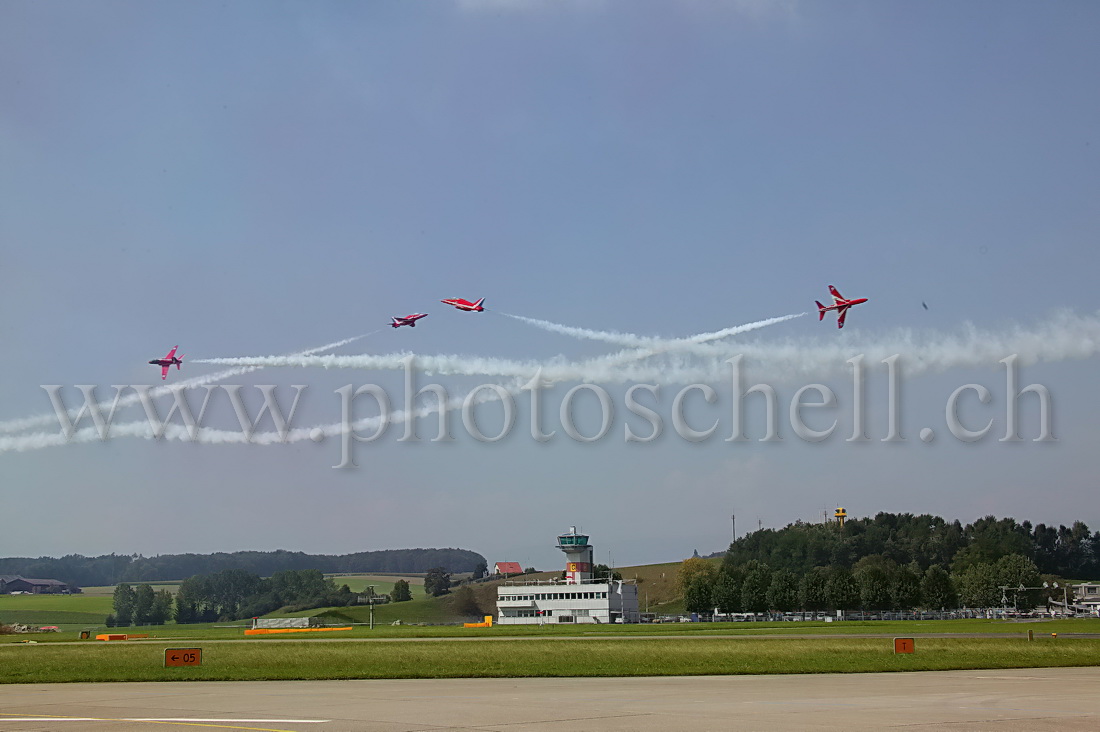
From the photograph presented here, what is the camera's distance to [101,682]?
44500mm

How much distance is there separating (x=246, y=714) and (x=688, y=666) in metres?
25.0

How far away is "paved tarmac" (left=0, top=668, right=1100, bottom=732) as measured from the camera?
25.5 meters

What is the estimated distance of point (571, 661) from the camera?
5334 cm

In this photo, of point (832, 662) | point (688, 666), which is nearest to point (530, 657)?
point (688, 666)

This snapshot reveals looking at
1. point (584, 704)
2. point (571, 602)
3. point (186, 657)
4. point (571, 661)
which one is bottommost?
point (571, 602)

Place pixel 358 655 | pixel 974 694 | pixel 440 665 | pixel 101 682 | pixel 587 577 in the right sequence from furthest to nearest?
1. pixel 587 577
2. pixel 358 655
3. pixel 440 665
4. pixel 101 682
5. pixel 974 694

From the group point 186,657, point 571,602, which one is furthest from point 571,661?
point 571,602

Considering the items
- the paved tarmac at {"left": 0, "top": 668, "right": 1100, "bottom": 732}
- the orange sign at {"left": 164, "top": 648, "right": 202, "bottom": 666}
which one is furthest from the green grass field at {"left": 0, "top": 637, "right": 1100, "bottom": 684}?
the paved tarmac at {"left": 0, "top": 668, "right": 1100, "bottom": 732}

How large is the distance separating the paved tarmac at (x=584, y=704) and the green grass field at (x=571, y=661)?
3369 mm

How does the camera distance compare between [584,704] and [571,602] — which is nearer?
[584,704]

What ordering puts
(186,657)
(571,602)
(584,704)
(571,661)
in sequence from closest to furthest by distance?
(584,704), (186,657), (571,661), (571,602)

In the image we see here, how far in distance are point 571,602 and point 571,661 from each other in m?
135

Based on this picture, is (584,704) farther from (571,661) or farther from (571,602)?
(571,602)

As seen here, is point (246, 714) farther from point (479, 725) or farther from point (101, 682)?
point (101, 682)
